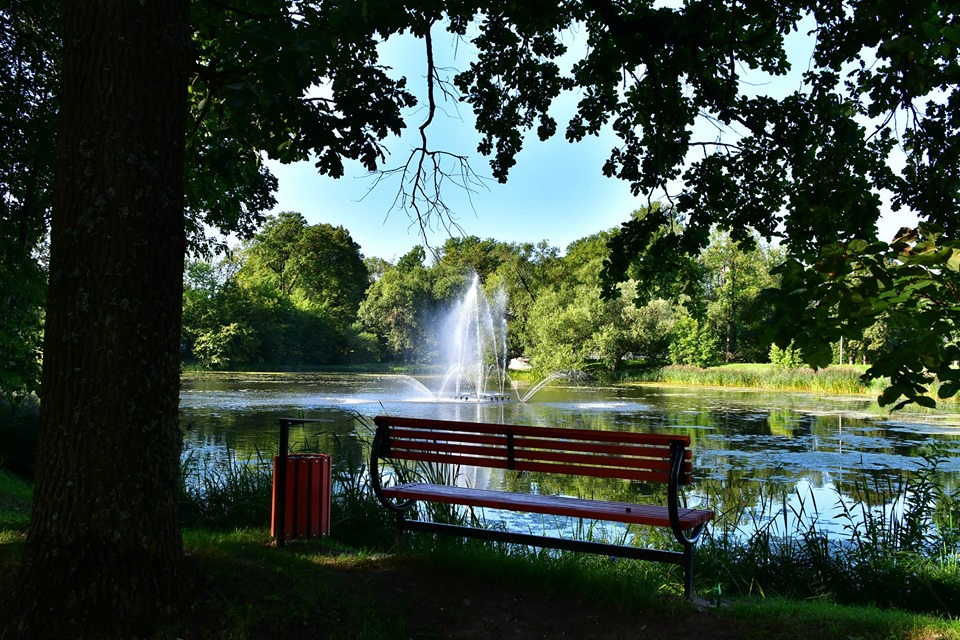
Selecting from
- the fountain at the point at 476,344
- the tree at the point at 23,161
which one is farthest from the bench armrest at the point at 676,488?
the fountain at the point at 476,344

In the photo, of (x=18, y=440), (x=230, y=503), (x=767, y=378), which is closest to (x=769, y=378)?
(x=767, y=378)

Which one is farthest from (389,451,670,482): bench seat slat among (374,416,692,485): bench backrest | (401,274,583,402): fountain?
(401,274,583,402): fountain

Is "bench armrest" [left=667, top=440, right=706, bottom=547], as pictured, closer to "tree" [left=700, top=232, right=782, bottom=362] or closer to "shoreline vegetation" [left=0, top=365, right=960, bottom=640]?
"shoreline vegetation" [left=0, top=365, right=960, bottom=640]

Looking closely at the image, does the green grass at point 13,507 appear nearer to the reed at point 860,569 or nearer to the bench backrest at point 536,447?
the bench backrest at point 536,447

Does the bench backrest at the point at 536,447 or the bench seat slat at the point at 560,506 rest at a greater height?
the bench backrest at the point at 536,447

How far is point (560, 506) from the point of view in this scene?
14.1ft

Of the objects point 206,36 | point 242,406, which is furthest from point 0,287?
point 242,406

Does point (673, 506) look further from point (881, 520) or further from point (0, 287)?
point (0, 287)

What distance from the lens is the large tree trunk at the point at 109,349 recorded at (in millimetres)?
3182

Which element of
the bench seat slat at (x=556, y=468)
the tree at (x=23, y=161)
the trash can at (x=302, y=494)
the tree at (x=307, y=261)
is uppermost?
the tree at (x=307, y=261)

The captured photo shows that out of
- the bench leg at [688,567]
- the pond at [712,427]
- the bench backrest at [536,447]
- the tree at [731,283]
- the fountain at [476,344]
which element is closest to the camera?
the bench leg at [688,567]

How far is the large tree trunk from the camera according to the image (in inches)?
125

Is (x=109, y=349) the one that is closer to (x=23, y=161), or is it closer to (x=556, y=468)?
(x=556, y=468)

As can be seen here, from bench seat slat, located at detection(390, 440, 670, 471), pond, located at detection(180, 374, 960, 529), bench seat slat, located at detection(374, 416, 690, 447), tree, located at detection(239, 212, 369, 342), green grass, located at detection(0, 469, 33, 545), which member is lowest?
pond, located at detection(180, 374, 960, 529)
